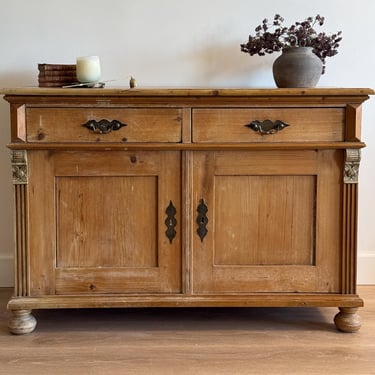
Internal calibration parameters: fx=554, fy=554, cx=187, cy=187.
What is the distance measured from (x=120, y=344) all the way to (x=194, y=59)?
123cm

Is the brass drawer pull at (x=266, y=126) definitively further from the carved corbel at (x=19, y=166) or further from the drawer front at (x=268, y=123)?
the carved corbel at (x=19, y=166)

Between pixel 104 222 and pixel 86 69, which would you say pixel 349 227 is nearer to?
pixel 104 222

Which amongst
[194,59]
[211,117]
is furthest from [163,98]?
[194,59]

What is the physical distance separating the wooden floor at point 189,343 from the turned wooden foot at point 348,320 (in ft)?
0.07

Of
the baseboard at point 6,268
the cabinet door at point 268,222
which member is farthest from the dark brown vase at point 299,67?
the baseboard at point 6,268

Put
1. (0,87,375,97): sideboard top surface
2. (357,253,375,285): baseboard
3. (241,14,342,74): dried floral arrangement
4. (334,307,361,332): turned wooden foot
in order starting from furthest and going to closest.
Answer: (357,253,375,285): baseboard < (241,14,342,74): dried floral arrangement < (334,307,361,332): turned wooden foot < (0,87,375,97): sideboard top surface

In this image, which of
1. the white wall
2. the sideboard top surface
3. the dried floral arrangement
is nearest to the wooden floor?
the white wall

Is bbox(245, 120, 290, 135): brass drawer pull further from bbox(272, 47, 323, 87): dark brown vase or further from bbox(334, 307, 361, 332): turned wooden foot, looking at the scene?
bbox(334, 307, 361, 332): turned wooden foot

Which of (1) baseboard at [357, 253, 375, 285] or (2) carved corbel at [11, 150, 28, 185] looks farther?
(1) baseboard at [357, 253, 375, 285]

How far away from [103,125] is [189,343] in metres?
0.77

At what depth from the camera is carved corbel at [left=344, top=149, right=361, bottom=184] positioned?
6.04 feet

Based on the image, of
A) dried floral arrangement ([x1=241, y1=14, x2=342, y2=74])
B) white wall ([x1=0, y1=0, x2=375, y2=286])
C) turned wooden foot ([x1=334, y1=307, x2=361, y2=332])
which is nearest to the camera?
turned wooden foot ([x1=334, y1=307, x2=361, y2=332])

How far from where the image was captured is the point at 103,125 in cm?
183

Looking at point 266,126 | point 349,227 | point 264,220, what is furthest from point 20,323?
point 349,227
